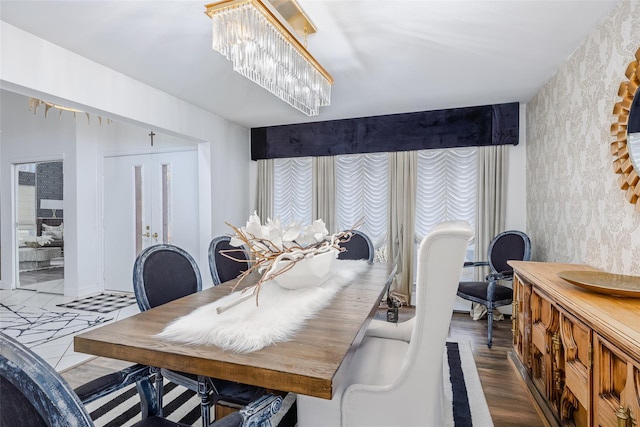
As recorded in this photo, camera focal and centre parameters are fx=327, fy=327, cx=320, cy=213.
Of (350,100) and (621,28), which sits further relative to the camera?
(350,100)

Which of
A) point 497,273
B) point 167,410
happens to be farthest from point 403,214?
point 167,410

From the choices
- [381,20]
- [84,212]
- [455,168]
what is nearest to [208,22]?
[381,20]

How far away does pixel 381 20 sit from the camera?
80.6 inches

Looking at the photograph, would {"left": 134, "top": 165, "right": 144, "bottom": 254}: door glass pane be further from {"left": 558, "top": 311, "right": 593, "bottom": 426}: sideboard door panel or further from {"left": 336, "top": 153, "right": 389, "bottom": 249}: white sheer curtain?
{"left": 558, "top": 311, "right": 593, "bottom": 426}: sideboard door panel

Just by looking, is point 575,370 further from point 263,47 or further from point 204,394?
point 263,47

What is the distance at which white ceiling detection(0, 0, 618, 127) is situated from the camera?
1.94 m

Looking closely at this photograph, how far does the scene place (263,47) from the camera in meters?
1.77

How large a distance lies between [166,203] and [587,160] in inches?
179

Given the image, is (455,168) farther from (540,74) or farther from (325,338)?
(325,338)

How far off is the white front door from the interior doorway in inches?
42.0

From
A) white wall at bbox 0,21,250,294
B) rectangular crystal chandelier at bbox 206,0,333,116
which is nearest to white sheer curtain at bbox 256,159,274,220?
white wall at bbox 0,21,250,294

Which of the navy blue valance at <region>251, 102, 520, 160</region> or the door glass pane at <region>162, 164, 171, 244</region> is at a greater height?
the navy blue valance at <region>251, 102, 520, 160</region>

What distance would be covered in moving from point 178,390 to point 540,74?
3.82 metres

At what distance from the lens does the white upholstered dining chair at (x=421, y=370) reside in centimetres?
112
